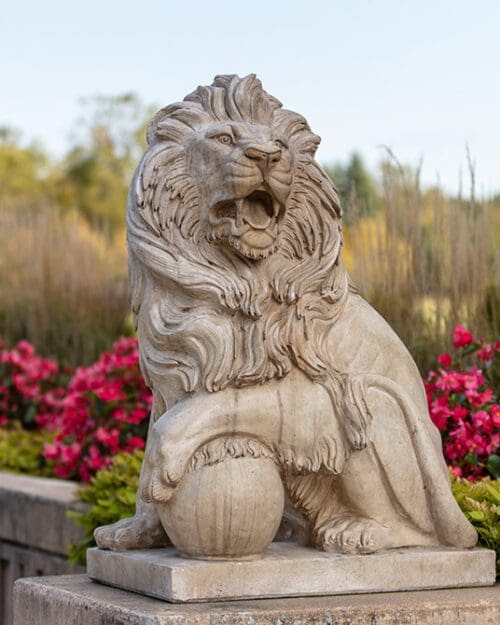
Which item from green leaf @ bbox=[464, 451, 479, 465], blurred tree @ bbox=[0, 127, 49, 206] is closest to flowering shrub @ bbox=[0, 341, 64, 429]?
green leaf @ bbox=[464, 451, 479, 465]

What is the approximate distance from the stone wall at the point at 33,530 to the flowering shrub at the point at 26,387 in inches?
73.4

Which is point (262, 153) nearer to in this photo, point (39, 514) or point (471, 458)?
point (471, 458)

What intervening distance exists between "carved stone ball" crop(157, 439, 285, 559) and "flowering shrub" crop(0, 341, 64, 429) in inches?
208

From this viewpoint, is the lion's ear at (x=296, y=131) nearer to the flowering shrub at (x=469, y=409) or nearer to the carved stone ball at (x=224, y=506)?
the carved stone ball at (x=224, y=506)

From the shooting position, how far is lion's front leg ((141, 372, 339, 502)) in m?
3.24

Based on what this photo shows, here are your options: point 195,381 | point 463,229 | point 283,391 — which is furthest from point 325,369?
point 463,229

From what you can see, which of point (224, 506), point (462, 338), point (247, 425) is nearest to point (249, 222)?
point (247, 425)

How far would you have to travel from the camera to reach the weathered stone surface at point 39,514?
5.70m

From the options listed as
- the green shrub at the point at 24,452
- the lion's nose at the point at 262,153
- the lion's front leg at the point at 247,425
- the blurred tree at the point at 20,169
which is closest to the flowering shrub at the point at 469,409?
the lion's front leg at the point at 247,425

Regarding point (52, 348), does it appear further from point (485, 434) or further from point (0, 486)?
point (485, 434)

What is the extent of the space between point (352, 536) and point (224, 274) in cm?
82

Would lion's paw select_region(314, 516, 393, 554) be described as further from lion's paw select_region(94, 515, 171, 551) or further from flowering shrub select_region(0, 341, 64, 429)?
flowering shrub select_region(0, 341, 64, 429)

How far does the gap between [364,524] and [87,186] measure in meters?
41.4

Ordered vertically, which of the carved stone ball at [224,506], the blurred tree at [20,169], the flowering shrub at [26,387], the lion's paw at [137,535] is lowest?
the lion's paw at [137,535]
